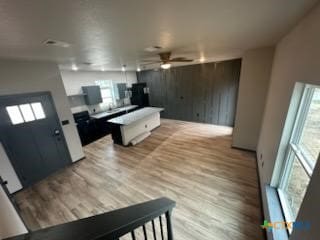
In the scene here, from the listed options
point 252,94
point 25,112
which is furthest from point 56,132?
point 252,94

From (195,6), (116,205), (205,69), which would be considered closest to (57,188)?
(116,205)

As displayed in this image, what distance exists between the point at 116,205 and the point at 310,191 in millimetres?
2415

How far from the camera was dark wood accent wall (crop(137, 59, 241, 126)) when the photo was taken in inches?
197

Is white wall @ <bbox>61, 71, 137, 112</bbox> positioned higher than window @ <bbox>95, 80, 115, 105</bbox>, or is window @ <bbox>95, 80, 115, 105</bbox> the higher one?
white wall @ <bbox>61, 71, 137, 112</bbox>

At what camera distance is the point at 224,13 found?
1206mm

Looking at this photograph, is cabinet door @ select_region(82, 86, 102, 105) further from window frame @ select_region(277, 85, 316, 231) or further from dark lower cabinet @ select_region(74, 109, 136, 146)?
window frame @ select_region(277, 85, 316, 231)

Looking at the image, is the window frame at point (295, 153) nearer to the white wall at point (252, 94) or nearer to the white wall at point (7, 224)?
the white wall at point (252, 94)

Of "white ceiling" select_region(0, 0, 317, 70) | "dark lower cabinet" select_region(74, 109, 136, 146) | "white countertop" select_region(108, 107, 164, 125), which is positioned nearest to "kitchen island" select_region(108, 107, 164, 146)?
"white countertop" select_region(108, 107, 164, 125)

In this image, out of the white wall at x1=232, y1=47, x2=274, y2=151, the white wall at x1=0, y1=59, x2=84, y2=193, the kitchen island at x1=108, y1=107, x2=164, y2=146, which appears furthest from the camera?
the kitchen island at x1=108, y1=107, x2=164, y2=146

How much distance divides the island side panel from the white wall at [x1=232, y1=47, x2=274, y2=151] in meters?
2.97

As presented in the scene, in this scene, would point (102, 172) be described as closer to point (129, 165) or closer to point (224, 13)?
point (129, 165)

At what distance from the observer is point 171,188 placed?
8.33 ft

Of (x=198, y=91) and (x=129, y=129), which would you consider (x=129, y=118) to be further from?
(x=198, y=91)

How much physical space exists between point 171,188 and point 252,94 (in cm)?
286
